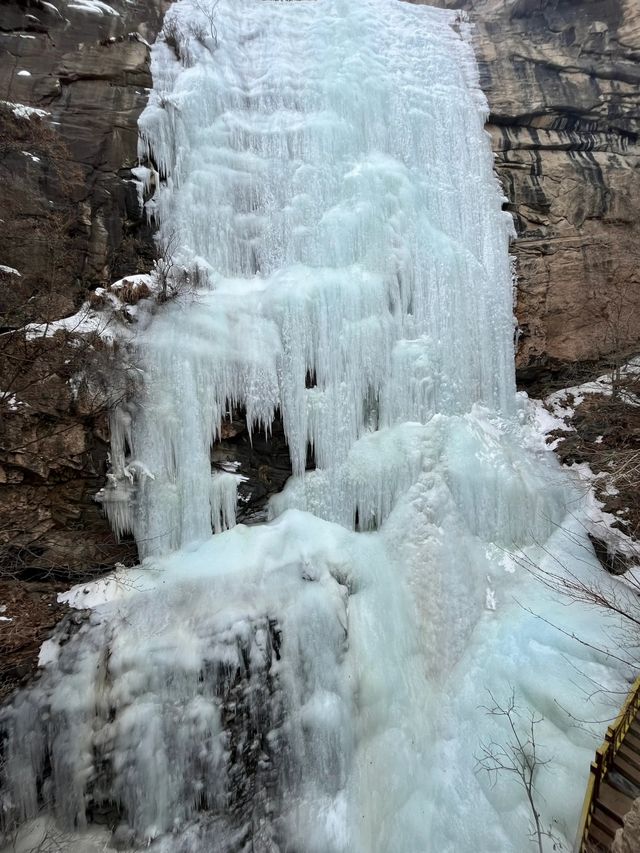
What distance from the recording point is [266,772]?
4.61 meters

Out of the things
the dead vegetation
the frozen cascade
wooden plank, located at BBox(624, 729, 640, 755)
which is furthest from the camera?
the dead vegetation

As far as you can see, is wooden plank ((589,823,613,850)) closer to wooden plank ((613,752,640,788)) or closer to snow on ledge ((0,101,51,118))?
wooden plank ((613,752,640,788))

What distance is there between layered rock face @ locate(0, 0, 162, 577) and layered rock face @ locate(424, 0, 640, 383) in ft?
21.7

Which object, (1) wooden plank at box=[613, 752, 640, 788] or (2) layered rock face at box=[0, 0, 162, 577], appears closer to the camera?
(1) wooden plank at box=[613, 752, 640, 788]

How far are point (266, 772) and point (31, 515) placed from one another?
3921 mm

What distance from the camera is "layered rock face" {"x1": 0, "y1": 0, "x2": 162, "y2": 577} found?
5.41 meters

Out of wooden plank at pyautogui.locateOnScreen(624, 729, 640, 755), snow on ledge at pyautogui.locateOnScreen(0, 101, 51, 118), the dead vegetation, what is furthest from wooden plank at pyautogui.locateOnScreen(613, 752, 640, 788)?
snow on ledge at pyautogui.locateOnScreen(0, 101, 51, 118)

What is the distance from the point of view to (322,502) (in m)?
6.53

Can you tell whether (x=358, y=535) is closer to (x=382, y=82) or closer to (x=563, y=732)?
(x=563, y=732)

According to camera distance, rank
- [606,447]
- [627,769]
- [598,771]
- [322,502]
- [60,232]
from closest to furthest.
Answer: [598,771], [627,769], [60,232], [322,502], [606,447]

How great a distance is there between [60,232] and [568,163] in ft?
29.3

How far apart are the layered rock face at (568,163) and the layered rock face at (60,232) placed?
662cm

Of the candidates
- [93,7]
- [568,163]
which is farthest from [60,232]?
[568,163]

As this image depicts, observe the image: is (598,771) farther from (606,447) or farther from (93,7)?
(93,7)
